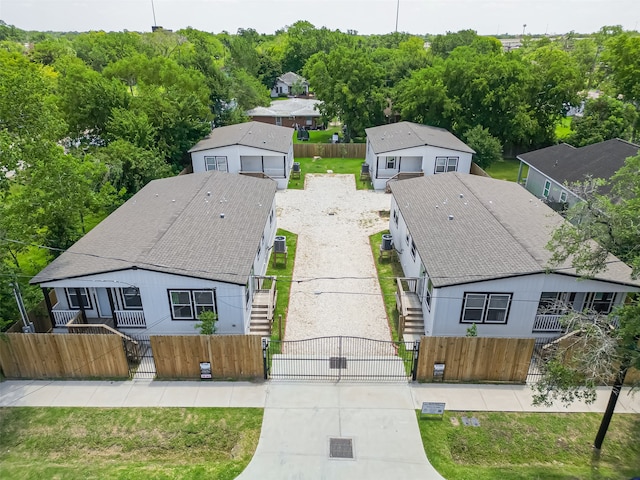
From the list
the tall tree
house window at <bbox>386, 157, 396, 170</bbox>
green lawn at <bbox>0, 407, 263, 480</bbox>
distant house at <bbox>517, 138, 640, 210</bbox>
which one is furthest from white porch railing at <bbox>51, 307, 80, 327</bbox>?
distant house at <bbox>517, 138, 640, 210</bbox>

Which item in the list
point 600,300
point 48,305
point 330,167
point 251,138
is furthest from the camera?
point 330,167

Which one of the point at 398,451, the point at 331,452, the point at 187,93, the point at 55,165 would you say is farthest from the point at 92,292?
the point at 187,93

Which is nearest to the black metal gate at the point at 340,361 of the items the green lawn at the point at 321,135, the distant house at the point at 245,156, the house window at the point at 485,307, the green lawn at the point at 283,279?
the green lawn at the point at 283,279

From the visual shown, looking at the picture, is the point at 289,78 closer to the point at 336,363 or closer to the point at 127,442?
the point at 336,363

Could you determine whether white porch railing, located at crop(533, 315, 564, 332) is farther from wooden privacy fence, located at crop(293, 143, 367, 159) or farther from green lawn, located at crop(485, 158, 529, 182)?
wooden privacy fence, located at crop(293, 143, 367, 159)

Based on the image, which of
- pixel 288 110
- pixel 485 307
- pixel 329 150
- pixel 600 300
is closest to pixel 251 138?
pixel 329 150
